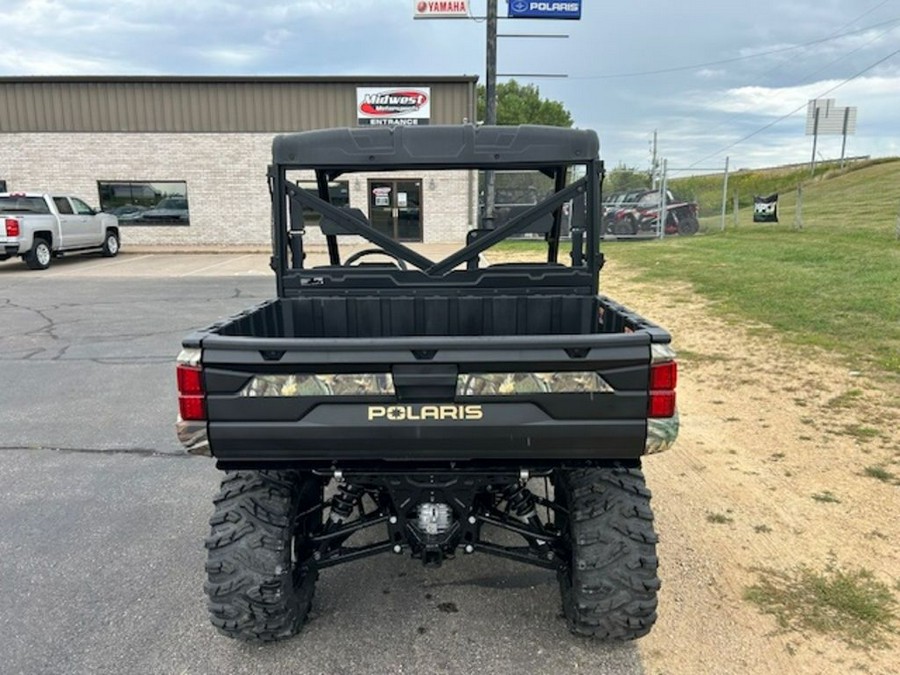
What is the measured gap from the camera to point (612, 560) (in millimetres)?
2494

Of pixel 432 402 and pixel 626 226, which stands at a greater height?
pixel 626 226

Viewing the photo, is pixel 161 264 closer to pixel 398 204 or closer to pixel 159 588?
pixel 398 204

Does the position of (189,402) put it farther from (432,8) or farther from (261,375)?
(432,8)

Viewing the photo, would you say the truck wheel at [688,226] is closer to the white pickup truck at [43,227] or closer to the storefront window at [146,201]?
the storefront window at [146,201]

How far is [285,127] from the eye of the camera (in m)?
22.0

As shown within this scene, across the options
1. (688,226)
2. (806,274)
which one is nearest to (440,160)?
(806,274)

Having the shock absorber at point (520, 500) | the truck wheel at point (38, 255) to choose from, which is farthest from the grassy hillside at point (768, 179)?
the shock absorber at point (520, 500)

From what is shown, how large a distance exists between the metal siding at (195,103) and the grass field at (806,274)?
388 inches

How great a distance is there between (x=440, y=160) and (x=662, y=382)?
177 centimetres

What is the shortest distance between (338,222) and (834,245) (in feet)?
49.7

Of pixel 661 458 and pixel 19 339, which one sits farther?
pixel 19 339

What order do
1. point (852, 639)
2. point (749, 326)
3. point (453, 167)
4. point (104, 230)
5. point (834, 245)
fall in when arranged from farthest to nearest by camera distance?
point (104, 230)
point (834, 245)
point (749, 326)
point (453, 167)
point (852, 639)

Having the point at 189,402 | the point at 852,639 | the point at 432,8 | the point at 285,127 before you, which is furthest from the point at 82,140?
the point at 852,639

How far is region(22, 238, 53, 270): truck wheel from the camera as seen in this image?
1645cm
